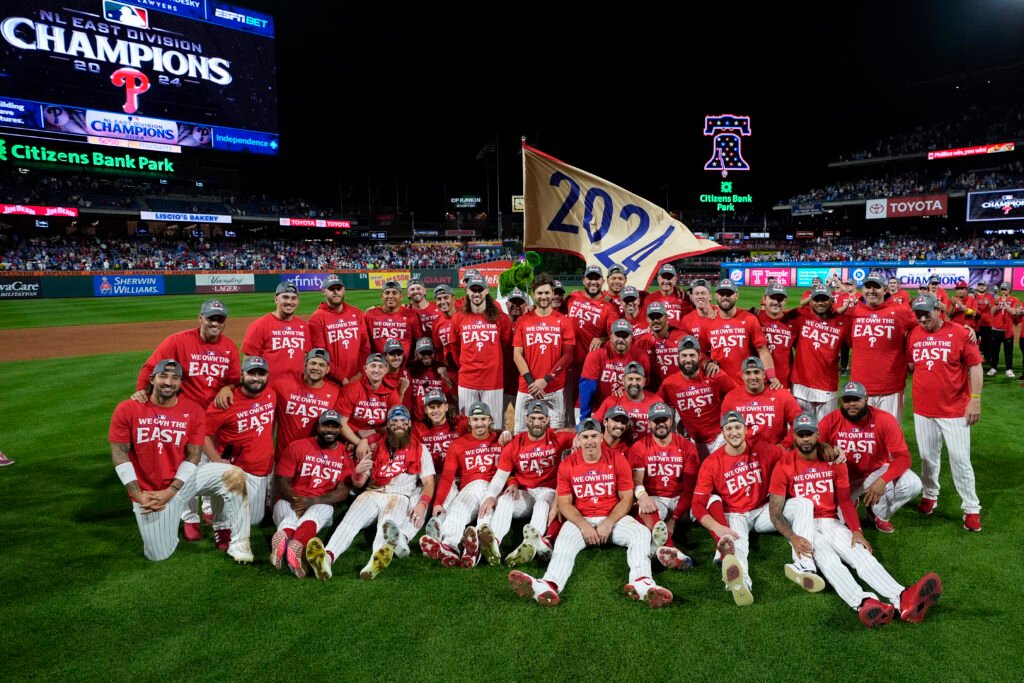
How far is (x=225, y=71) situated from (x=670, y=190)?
2138 inches

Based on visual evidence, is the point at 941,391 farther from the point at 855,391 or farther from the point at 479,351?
the point at 479,351

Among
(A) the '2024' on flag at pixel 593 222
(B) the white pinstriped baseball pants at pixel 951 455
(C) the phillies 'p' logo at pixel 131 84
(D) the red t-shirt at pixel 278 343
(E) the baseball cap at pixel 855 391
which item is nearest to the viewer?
(E) the baseball cap at pixel 855 391

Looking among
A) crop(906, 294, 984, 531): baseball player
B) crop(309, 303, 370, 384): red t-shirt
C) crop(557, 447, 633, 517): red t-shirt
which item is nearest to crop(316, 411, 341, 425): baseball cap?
crop(309, 303, 370, 384): red t-shirt

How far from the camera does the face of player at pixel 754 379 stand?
5.72 metres

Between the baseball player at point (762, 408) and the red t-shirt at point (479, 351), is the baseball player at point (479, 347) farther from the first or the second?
the baseball player at point (762, 408)

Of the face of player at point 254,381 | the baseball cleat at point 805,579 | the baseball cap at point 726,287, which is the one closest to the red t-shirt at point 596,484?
the baseball cleat at point 805,579

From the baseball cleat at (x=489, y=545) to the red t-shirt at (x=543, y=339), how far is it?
2.44 metres

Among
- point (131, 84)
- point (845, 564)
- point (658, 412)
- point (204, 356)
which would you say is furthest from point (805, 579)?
point (131, 84)

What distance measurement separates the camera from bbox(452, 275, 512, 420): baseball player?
7234 millimetres

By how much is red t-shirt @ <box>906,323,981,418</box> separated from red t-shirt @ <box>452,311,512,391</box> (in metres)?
4.55

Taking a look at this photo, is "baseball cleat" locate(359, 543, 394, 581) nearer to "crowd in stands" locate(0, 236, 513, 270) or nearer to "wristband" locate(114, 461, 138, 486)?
"wristband" locate(114, 461, 138, 486)

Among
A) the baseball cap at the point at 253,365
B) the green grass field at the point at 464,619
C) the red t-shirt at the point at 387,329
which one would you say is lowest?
the green grass field at the point at 464,619

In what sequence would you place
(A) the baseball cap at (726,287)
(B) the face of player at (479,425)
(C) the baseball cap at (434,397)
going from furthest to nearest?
(A) the baseball cap at (726,287), (C) the baseball cap at (434,397), (B) the face of player at (479,425)

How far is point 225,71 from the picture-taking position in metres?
44.7
